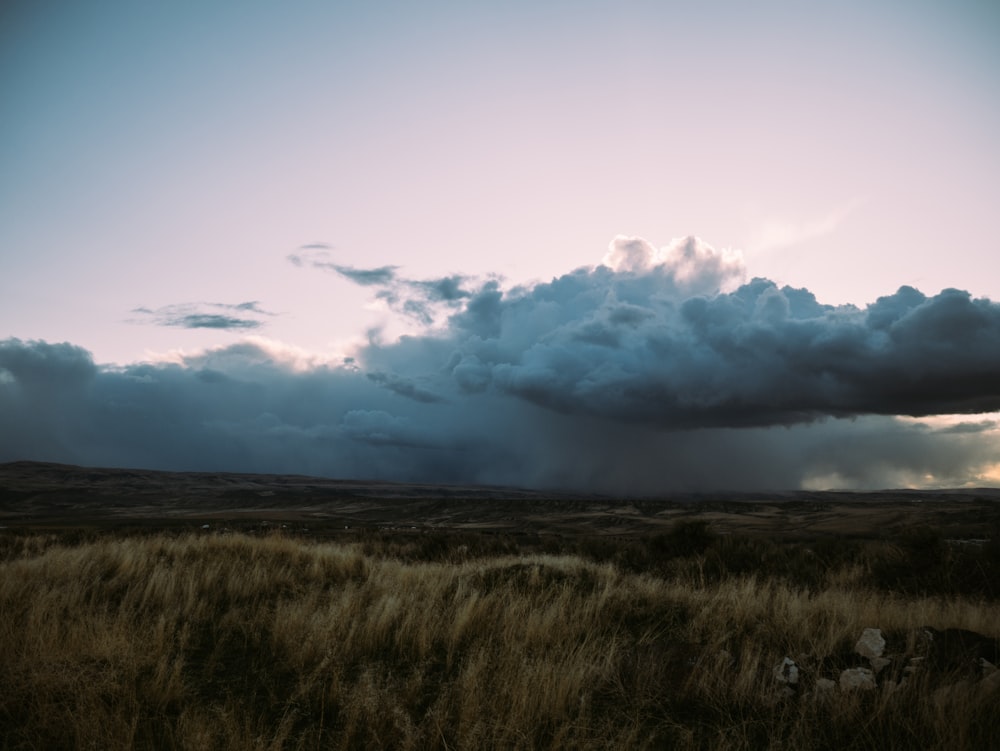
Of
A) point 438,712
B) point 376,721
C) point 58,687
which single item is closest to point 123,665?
point 58,687

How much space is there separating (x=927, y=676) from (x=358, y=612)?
591 cm

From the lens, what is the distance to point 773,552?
676 inches

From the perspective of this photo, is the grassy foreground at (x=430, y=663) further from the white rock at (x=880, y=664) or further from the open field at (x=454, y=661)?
the white rock at (x=880, y=664)

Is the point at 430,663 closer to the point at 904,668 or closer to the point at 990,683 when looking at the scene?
the point at 904,668

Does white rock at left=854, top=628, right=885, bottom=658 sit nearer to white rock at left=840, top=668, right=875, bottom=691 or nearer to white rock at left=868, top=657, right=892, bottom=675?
white rock at left=868, top=657, right=892, bottom=675

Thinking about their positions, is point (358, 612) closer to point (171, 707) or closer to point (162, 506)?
point (171, 707)

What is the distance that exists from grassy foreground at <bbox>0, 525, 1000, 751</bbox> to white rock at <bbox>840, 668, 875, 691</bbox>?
9cm

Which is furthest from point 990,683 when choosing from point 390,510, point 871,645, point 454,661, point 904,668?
point 390,510

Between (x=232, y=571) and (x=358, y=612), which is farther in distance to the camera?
(x=232, y=571)

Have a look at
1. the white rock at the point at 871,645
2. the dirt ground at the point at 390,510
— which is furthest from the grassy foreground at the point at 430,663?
the dirt ground at the point at 390,510

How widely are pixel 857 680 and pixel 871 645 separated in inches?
35.2

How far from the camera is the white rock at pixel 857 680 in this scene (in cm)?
490

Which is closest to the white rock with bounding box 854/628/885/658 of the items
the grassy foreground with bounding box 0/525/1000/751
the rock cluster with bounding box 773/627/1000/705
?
the rock cluster with bounding box 773/627/1000/705

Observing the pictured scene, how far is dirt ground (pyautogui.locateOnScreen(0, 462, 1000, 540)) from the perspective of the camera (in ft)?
176
